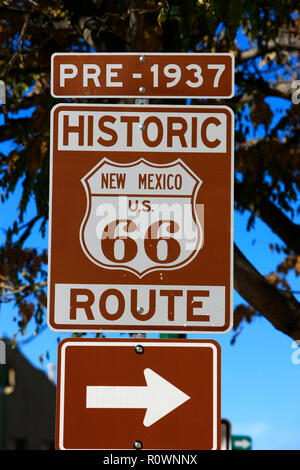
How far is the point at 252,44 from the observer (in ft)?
40.1

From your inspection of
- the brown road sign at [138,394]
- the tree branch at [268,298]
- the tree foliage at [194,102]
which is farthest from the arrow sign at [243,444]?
the brown road sign at [138,394]

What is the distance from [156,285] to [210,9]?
384cm

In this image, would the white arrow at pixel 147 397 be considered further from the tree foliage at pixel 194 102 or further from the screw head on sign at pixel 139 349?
the tree foliage at pixel 194 102

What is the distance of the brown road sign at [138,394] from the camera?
134 inches

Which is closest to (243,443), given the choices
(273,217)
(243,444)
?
(243,444)

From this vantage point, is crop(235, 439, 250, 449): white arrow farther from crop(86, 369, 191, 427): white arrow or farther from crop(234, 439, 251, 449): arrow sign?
crop(86, 369, 191, 427): white arrow

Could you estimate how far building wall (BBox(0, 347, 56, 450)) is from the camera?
3178 cm

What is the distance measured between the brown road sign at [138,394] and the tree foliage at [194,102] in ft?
17.8

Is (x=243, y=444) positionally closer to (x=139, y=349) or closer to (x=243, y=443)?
(x=243, y=443)

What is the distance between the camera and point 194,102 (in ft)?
31.0

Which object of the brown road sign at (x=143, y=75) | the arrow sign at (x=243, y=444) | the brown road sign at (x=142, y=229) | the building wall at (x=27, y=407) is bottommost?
the building wall at (x=27, y=407)

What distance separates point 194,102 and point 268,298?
2.42 meters

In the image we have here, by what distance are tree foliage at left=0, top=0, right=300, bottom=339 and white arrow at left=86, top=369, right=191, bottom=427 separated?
5.52m
